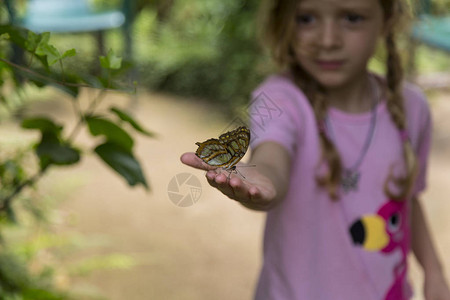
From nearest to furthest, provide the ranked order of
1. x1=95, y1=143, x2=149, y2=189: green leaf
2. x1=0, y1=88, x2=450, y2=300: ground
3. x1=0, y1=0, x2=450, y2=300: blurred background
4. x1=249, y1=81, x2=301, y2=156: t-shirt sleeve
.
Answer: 1. x1=95, y1=143, x2=149, y2=189: green leaf
2. x1=249, y1=81, x2=301, y2=156: t-shirt sleeve
3. x1=0, y1=0, x2=450, y2=300: blurred background
4. x1=0, y1=88, x2=450, y2=300: ground

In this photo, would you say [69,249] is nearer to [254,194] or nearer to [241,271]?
[241,271]

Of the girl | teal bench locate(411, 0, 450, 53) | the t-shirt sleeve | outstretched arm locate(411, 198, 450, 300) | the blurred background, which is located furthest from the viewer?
teal bench locate(411, 0, 450, 53)

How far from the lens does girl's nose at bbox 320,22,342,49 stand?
127cm

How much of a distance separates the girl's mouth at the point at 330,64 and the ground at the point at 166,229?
1.13 metres

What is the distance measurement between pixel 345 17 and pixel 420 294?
1.78m

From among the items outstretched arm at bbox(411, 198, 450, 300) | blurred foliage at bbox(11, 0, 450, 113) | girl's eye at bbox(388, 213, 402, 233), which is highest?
girl's eye at bbox(388, 213, 402, 233)

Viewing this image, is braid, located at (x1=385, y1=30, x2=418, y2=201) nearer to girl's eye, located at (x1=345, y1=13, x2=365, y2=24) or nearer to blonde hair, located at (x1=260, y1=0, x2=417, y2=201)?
blonde hair, located at (x1=260, y1=0, x2=417, y2=201)

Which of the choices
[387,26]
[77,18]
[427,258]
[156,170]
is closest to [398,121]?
[387,26]

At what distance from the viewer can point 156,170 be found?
391cm

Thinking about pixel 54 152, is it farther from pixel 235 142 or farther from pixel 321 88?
pixel 321 88

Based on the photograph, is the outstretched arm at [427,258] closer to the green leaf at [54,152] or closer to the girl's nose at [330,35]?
the girl's nose at [330,35]

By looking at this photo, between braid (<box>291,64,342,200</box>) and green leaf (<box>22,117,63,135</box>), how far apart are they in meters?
0.61

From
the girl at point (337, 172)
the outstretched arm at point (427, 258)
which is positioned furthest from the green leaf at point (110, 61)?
the outstretched arm at point (427, 258)

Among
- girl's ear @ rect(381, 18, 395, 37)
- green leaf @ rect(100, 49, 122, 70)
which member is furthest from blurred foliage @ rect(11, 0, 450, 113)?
green leaf @ rect(100, 49, 122, 70)
